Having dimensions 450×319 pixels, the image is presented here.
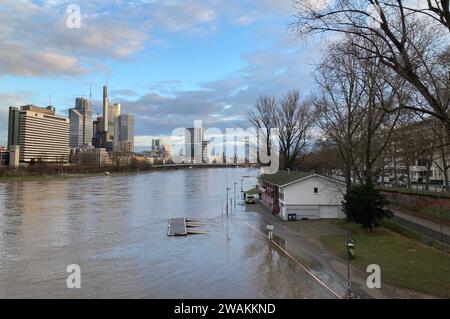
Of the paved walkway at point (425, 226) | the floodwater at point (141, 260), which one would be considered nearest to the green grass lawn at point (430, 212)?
the paved walkway at point (425, 226)

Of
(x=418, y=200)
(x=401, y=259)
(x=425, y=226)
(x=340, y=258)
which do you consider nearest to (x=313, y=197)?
(x=418, y=200)

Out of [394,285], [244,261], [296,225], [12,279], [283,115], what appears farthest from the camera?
[283,115]

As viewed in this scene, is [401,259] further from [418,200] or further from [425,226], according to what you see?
[418,200]

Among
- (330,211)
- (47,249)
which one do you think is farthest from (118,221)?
(330,211)

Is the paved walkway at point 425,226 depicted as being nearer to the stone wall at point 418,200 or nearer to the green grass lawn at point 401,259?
the stone wall at point 418,200

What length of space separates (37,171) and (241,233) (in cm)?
13112

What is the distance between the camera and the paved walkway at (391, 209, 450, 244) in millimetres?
28022

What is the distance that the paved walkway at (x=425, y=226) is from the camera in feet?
91.9

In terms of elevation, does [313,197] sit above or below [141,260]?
above

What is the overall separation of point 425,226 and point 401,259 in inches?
479

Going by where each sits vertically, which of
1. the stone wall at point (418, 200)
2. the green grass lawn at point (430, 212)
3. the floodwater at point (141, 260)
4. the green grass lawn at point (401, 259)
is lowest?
the floodwater at point (141, 260)

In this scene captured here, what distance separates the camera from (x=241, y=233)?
117 ft

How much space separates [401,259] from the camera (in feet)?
73.5
